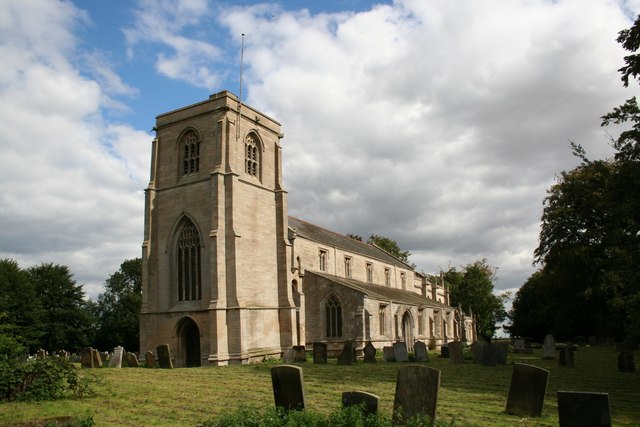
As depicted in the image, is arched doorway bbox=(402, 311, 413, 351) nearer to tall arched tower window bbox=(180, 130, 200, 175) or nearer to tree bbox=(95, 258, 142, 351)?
tall arched tower window bbox=(180, 130, 200, 175)

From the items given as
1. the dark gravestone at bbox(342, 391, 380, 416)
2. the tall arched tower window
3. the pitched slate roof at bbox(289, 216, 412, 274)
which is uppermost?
the tall arched tower window

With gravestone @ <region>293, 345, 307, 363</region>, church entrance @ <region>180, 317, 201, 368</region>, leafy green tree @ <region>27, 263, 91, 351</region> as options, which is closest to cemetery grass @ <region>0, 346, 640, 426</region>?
gravestone @ <region>293, 345, 307, 363</region>

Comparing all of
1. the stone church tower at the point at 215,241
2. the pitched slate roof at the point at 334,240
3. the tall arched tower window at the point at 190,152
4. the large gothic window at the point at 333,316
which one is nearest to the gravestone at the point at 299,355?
the stone church tower at the point at 215,241

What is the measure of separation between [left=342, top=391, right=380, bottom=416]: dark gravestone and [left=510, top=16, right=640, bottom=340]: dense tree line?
13078 mm

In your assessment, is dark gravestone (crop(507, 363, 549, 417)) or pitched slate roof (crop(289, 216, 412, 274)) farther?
pitched slate roof (crop(289, 216, 412, 274))

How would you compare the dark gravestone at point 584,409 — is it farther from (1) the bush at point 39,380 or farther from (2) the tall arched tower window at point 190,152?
(2) the tall arched tower window at point 190,152

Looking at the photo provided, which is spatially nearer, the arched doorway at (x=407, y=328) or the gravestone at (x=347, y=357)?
the gravestone at (x=347, y=357)

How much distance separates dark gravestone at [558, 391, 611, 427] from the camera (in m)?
7.83

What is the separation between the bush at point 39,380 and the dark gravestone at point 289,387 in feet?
21.2

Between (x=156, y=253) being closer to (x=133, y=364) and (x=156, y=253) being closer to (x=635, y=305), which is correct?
(x=133, y=364)

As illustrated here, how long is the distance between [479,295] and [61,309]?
50492 mm

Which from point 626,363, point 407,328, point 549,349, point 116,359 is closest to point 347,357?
point 549,349

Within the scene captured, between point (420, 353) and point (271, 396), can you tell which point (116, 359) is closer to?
point (271, 396)

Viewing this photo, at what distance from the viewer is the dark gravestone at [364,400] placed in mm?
7766
